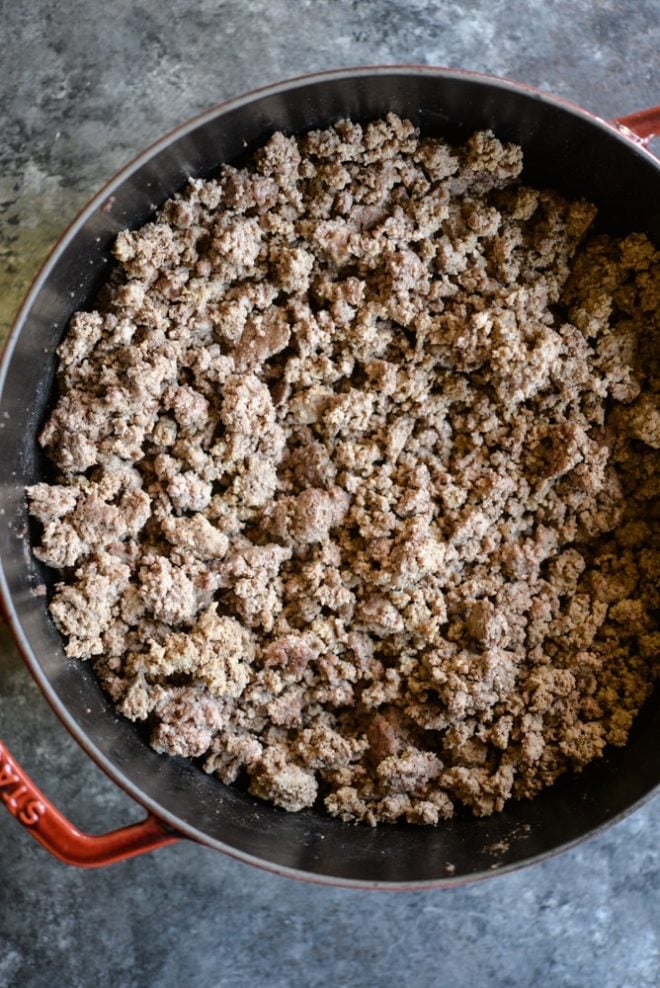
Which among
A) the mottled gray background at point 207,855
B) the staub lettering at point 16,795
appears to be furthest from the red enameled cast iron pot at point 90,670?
the mottled gray background at point 207,855

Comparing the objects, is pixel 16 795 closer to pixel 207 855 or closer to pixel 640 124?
pixel 207 855

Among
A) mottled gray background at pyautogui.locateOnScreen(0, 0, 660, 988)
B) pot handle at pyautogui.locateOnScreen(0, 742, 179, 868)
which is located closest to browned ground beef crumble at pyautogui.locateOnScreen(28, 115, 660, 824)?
pot handle at pyautogui.locateOnScreen(0, 742, 179, 868)

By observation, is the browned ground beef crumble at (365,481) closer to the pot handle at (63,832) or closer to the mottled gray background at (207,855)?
the pot handle at (63,832)

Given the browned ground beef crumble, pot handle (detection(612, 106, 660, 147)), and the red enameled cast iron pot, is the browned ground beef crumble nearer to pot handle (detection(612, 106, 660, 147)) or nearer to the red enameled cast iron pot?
the red enameled cast iron pot

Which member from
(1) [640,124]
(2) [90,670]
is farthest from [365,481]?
(1) [640,124]

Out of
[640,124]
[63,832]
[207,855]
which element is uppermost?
[640,124]

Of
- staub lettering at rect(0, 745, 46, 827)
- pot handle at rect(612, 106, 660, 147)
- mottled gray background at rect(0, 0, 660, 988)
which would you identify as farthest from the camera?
mottled gray background at rect(0, 0, 660, 988)
